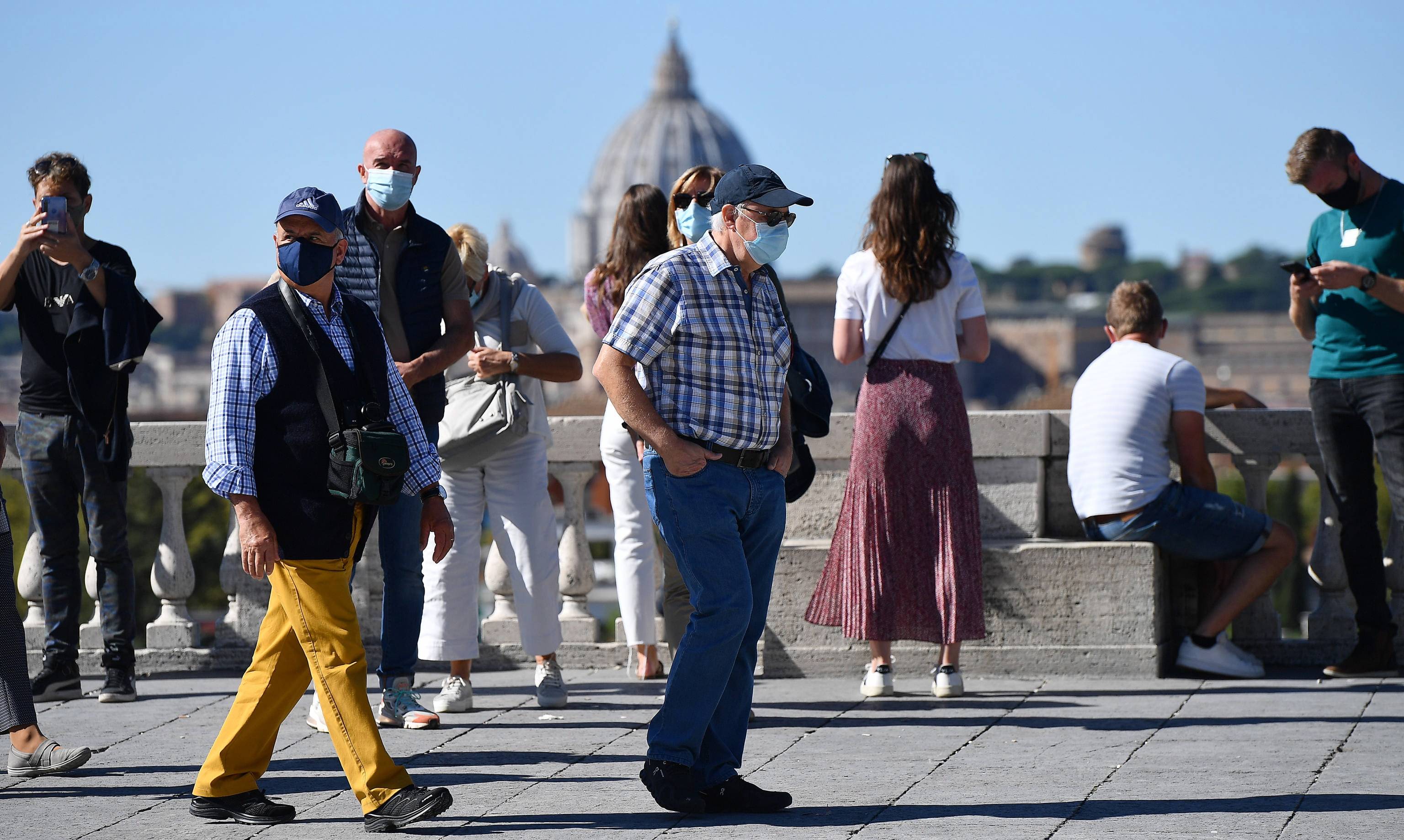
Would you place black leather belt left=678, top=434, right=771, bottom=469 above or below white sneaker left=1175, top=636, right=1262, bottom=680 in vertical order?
above

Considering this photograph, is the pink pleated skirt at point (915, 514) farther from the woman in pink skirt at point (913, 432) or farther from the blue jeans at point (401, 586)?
the blue jeans at point (401, 586)

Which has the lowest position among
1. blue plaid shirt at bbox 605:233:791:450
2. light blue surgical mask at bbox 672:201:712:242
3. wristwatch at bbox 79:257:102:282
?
blue plaid shirt at bbox 605:233:791:450

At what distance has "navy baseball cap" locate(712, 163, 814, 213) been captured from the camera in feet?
14.1

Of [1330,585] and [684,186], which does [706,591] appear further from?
[1330,585]

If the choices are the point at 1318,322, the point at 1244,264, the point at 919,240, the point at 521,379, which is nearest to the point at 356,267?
the point at 521,379

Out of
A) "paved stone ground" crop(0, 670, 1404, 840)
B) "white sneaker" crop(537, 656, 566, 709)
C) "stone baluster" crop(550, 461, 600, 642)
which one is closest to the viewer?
"paved stone ground" crop(0, 670, 1404, 840)

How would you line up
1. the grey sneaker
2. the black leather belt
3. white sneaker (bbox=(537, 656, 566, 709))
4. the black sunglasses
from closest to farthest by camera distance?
the black leather belt, the grey sneaker, the black sunglasses, white sneaker (bbox=(537, 656, 566, 709))

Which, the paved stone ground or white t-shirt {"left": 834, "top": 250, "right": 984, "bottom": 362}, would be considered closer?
the paved stone ground

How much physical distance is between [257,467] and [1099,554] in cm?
337

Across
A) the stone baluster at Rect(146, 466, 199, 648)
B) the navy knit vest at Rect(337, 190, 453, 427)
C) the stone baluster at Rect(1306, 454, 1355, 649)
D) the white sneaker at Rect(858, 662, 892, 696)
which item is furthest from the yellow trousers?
the stone baluster at Rect(1306, 454, 1355, 649)

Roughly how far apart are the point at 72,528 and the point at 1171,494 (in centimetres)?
388

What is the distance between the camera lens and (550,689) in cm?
591

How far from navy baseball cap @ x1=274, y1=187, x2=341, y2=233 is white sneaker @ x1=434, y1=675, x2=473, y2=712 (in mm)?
2050

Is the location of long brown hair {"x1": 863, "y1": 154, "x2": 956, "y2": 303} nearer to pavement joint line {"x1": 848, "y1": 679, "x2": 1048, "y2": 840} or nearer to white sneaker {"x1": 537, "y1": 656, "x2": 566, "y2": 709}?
pavement joint line {"x1": 848, "y1": 679, "x2": 1048, "y2": 840}
